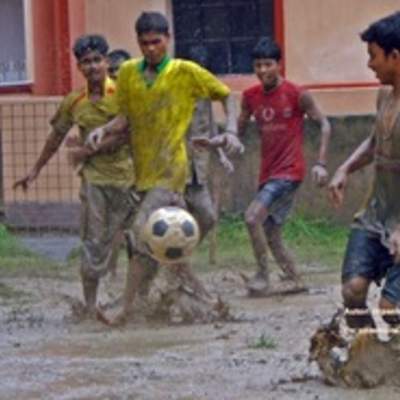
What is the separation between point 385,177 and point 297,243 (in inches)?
307

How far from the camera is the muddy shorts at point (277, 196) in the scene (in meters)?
12.7

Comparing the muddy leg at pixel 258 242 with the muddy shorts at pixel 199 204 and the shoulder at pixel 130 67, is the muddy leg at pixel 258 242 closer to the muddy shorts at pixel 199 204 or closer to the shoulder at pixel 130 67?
the muddy shorts at pixel 199 204

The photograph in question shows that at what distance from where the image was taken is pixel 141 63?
1049cm

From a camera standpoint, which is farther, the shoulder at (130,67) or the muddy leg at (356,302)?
the shoulder at (130,67)

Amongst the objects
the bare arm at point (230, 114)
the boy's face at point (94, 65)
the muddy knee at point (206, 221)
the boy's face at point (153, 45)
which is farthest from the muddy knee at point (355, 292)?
the boy's face at point (94, 65)

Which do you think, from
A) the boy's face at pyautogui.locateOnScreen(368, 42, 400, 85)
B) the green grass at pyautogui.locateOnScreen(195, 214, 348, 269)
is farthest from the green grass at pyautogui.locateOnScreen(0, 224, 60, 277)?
the boy's face at pyautogui.locateOnScreen(368, 42, 400, 85)

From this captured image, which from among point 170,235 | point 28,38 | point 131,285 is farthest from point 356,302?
point 28,38

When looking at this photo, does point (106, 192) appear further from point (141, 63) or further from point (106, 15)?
point (106, 15)

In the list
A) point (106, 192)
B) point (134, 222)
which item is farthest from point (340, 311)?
point (106, 192)

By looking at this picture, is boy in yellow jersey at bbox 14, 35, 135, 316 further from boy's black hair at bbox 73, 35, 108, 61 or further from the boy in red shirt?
the boy in red shirt

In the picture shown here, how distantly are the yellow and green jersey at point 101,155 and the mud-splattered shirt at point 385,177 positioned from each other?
3.02 metres

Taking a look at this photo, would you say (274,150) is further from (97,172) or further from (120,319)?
(120,319)

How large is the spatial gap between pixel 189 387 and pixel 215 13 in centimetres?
944

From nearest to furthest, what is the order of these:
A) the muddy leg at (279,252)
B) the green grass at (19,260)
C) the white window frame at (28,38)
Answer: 1. the muddy leg at (279,252)
2. the green grass at (19,260)
3. the white window frame at (28,38)
